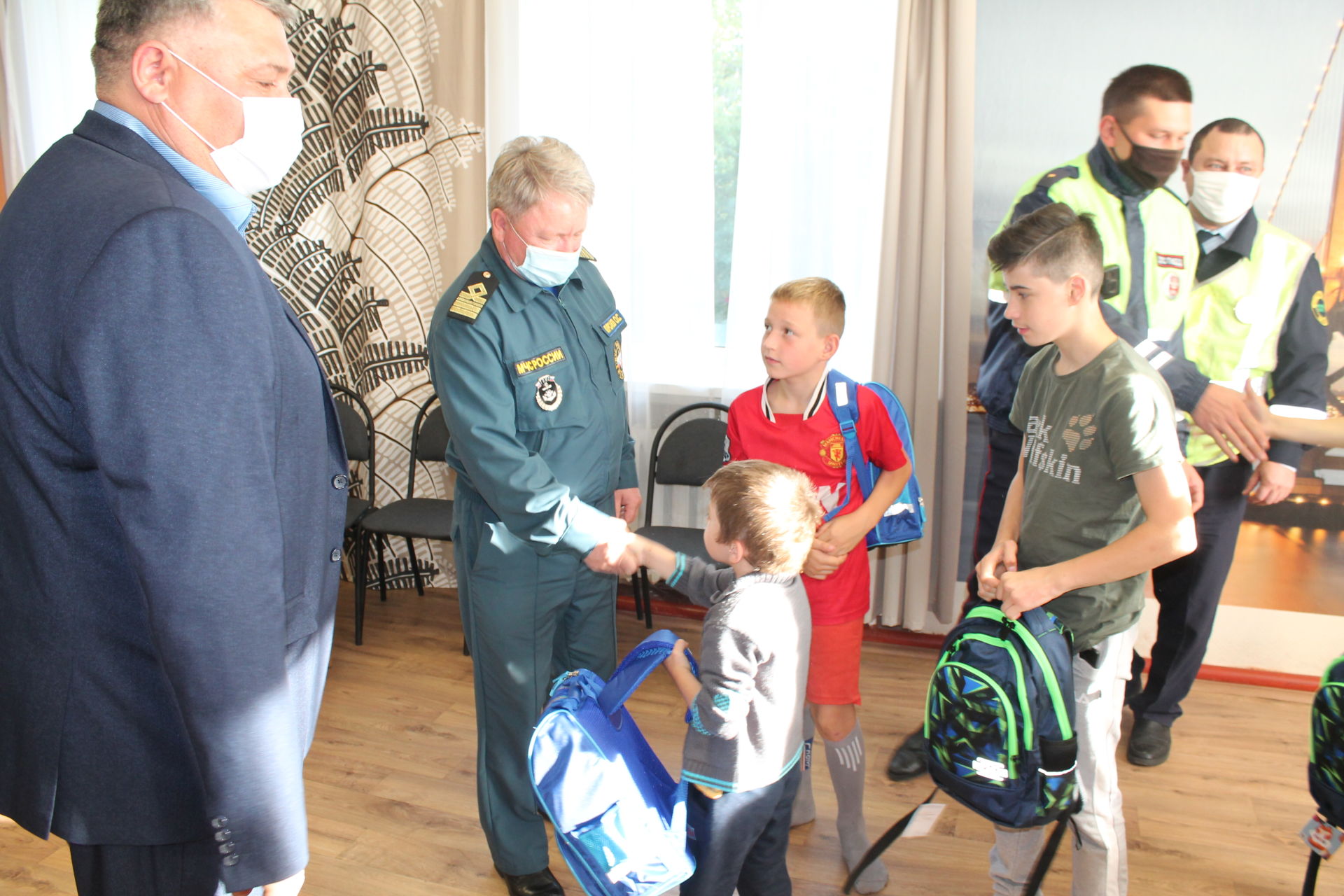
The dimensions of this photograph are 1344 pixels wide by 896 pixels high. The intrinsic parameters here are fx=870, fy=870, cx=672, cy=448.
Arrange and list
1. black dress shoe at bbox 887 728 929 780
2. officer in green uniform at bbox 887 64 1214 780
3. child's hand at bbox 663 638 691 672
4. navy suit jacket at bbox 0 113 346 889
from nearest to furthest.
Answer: navy suit jacket at bbox 0 113 346 889 < child's hand at bbox 663 638 691 672 < officer in green uniform at bbox 887 64 1214 780 < black dress shoe at bbox 887 728 929 780

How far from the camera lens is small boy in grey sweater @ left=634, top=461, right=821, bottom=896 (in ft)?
5.03

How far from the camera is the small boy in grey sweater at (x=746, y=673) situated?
5.03 ft

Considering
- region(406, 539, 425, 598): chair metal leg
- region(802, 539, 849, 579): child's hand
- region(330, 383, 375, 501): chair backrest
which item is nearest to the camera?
region(802, 539, 849, 579): child's hand

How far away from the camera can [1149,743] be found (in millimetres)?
2762

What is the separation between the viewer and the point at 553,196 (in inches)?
71.0

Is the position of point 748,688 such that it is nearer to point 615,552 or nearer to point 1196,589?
point 615,552

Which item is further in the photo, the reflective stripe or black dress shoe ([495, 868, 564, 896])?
the reflective stripe

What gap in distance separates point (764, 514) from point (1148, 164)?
2005mm

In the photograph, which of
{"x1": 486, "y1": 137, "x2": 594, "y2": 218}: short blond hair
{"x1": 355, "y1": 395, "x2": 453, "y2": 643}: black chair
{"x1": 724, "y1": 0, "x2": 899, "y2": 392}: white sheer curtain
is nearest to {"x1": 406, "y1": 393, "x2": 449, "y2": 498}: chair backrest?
{"x1": 355, "y1": 395, "x2": 453, "y2": 643}: black chair

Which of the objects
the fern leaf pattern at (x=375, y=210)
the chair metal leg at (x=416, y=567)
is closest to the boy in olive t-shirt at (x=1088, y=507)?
the fern leaf pattern at (x=375, y=210)

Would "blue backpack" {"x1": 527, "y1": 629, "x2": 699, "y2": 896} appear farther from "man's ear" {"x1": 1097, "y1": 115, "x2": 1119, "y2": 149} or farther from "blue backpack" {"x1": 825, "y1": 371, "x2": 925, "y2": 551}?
"man's ear" {"x1": 1097, "y1": 115, "x2": 1119, "y2": 149}

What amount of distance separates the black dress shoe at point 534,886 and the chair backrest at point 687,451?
165 cm

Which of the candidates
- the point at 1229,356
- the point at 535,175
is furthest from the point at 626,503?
the point at 1229,356

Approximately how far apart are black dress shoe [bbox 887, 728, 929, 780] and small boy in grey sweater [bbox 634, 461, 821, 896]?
3.77 ft
